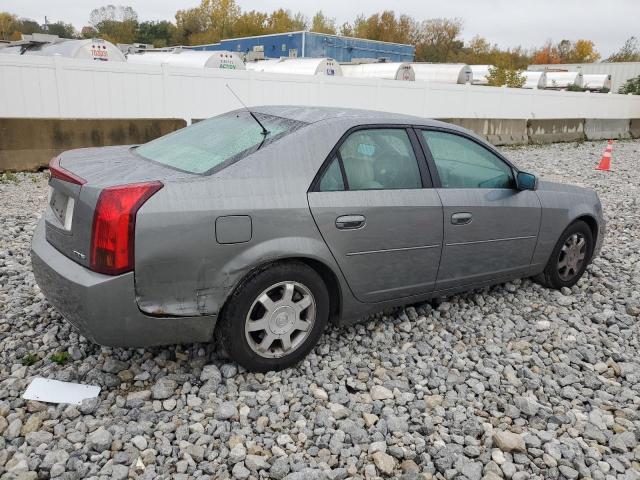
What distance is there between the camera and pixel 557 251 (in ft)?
14.9

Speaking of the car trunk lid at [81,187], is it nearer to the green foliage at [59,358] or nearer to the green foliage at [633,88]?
the green foliage at [59,358]

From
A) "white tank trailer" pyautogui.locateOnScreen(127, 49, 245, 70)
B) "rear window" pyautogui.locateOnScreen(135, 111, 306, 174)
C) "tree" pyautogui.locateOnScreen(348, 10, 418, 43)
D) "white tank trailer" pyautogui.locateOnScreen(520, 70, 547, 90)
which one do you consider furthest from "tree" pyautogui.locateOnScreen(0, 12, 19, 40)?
"rear window" pyautogui.locateOnScreen(135, 111, 306, 174)

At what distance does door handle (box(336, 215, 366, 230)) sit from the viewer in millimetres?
3061

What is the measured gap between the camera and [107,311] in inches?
101

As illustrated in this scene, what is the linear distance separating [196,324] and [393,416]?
118cm

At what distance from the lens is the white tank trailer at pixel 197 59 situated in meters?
18.5

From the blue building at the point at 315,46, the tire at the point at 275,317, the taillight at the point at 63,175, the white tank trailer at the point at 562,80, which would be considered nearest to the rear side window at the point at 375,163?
the tire at the point at 275,317

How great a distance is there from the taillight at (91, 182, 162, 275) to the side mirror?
274 centimetres

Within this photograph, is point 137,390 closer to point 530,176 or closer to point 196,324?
point 196,324

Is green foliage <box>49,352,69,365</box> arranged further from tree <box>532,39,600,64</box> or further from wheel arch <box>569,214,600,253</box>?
tree <box>532,39,600,64</box>

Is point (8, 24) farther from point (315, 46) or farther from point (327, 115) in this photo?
point (327, 115)

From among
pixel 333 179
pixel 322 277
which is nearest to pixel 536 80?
pixel 333 179

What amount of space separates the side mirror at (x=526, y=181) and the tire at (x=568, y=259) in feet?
2.61

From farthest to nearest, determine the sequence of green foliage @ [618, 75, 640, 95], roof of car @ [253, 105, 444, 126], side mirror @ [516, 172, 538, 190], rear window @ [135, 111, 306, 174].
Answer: green foliage @ [618, 75, 640, 95]
side mirror @ [516, 172, 538, 190]
roof of car @ [253, 105, 444, 126]
rear window @ [135, 111, 306, 174]
